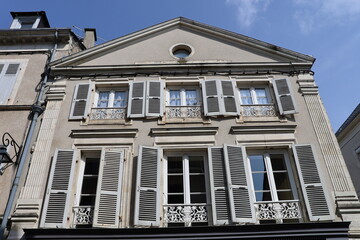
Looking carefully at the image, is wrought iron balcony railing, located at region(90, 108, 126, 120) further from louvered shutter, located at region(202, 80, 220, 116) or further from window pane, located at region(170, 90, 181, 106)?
louvered shutter, located at region(202, 80, 220, 116)

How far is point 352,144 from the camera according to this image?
13.3 metres

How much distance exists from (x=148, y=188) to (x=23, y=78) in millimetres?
5602

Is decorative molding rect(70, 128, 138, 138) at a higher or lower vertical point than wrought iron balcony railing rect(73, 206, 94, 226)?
higher

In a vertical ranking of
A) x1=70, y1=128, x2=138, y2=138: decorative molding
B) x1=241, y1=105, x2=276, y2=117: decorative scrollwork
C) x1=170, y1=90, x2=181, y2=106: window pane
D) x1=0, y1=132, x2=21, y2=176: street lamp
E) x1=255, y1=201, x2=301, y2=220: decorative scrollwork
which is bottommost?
x1=255, y1=201, x2=301, y2=220: decorative scrollwork

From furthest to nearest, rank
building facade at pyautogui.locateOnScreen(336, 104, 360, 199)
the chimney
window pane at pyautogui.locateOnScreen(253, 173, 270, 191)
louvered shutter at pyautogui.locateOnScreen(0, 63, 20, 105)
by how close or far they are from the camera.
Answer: building facade at pyautogui.locateOnScreen(336, 104, 360, 199) < the chimney < louvered shutter at pyautogui.locateOnScreen(0, 63, 20, 105) < window pane at pyautogui.locateOnScreen(253, 173, 270, 191)

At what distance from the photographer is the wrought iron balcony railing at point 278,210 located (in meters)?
6.58

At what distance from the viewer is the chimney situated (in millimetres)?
11973

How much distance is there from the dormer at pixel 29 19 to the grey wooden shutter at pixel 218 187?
853 centimetres

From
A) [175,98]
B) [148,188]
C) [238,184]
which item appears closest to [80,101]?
[175,98]

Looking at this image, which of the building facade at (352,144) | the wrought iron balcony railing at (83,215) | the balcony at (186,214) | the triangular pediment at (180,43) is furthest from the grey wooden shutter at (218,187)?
the building facade at (352,144)

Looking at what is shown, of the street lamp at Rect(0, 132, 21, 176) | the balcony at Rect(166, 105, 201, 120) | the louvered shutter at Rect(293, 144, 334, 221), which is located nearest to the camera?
the louvered shutter at Rect(293, 144, 334, 221)

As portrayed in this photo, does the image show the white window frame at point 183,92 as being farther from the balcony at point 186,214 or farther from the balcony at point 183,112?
the balcony at point 186,214

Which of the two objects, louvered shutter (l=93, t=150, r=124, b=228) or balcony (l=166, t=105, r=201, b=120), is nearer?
louvered shutter (l=93, t=150, r=124, b=228)

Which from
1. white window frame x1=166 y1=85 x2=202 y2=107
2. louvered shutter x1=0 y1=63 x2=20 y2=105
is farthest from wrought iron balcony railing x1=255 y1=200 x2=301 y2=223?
louvered shutter x1=0 y1=63 x2=20 y2=105
